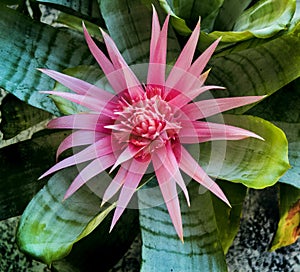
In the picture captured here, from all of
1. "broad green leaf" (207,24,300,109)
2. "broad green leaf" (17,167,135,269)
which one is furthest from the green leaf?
"broad green leaf" (207,24,300,109)

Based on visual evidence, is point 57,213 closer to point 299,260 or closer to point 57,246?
point 57,246

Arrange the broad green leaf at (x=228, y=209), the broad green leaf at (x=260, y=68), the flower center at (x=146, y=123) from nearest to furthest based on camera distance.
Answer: the flower center at (x=146, y=123) < the broad green leaf at (x=260, y=68) < the broad green leaf at (x=228, y=209)

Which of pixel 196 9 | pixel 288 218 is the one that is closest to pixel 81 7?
pixel 196 9

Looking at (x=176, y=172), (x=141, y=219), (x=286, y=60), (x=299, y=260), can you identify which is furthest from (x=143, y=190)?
(x=299, y=260)

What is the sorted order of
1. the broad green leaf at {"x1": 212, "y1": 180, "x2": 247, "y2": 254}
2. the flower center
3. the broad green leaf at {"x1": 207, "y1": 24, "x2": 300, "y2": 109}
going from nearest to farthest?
the flower center, the broad green leaf at {"x1": 207, "y1": 24, "x2": 300, "y2": 109}, the broad green leaf at {"x1": 212, "y1": 180, "x2": 247, "y2": 254}

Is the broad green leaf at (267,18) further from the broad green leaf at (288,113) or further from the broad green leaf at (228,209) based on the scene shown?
the broad green leaf at (228,209)

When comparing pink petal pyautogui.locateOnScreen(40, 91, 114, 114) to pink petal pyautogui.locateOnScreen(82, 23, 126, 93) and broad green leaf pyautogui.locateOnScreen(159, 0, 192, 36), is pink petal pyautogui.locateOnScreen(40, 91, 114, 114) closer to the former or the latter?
pink petal pyautogui.locateOnScreen(82, 23, 126, 93)

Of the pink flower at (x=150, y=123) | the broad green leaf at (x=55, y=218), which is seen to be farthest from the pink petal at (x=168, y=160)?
the broad green leaf at (x=55, y=218)
